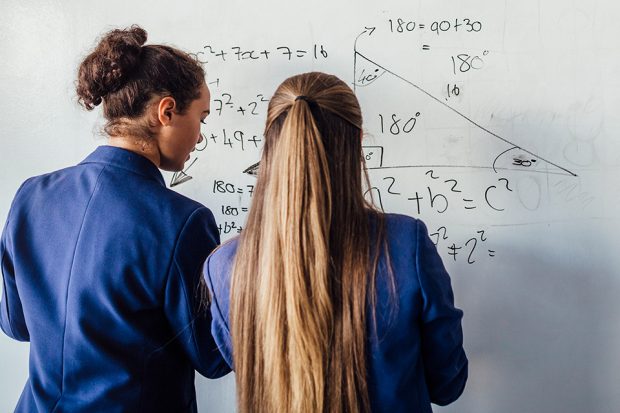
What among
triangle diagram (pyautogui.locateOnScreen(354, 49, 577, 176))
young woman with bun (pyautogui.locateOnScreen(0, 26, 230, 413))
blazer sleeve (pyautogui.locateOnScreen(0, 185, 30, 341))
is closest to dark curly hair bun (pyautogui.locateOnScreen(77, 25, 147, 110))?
young woman with bun (pyautogui.locateOnScreen(0, 26, 230, 413))

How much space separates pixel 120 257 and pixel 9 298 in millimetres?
308

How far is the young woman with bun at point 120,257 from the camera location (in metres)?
0.73

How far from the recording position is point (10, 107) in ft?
3.78

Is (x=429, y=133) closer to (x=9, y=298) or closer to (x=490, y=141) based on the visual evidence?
(x=490, y=141)

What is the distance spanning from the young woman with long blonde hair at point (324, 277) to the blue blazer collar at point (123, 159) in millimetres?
212

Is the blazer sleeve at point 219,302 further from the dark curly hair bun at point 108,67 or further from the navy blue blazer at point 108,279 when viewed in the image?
the dark curly hair bun at point 108,67

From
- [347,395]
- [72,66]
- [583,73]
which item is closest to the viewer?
[347,395]

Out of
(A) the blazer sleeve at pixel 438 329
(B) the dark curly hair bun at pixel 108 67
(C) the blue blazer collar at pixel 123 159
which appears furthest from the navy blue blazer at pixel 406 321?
(B) the dark curly hair bun at pixel 108 67

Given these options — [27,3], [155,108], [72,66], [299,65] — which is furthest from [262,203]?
[27,3]

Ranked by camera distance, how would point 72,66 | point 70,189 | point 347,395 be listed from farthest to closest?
1. point 72,66
2. point 70,189
3. point 347,395

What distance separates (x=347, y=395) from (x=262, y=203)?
264 mm

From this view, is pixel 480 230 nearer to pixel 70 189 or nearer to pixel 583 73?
pixel 583 73

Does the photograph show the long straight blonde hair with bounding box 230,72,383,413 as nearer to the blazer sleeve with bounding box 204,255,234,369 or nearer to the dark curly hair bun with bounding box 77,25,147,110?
the blazer sleeve with bounding box 204,255,234,369

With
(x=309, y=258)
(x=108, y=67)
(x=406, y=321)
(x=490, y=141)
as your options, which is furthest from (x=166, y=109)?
(x=490, y=141)
